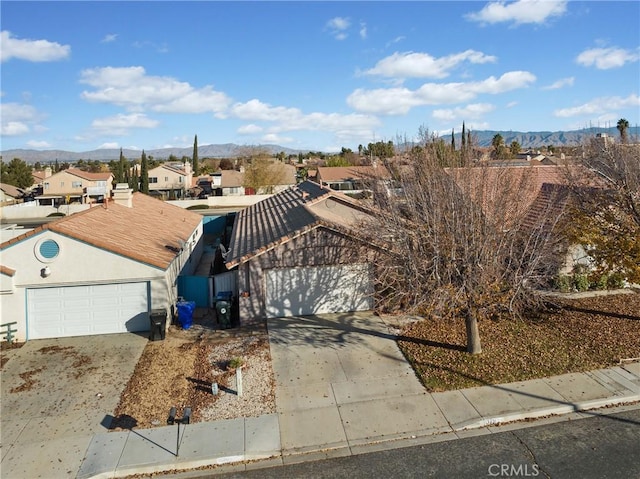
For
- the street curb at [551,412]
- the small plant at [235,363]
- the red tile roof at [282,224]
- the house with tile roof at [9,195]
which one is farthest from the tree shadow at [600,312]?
the house with tile roof at [9,195]

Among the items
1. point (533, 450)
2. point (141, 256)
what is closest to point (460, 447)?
point (533, 450)

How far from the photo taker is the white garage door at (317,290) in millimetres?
15523

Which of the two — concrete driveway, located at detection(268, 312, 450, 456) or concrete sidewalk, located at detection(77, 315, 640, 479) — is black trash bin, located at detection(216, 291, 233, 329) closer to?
concrete driveway, located at detection(268, 312, 450, 456)

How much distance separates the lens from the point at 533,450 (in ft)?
28.6

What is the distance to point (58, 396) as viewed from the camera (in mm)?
11008

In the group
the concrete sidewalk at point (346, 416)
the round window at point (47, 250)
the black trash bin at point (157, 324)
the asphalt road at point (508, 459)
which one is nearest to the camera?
the asphalt road at point (508, 459)

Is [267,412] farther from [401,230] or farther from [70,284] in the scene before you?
[70,284]

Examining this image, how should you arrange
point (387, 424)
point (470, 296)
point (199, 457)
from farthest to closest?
point (470, 296) < point (387, 424) < point (199, 457)

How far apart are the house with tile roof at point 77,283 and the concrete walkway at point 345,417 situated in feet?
17.0

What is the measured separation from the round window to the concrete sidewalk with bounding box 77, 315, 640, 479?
23.4ft

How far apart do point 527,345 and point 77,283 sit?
14050 millimetres

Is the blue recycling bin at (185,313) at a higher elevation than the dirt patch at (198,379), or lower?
higher

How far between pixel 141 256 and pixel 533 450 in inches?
484

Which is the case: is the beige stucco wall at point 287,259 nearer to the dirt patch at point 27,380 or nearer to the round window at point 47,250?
the round window at point 47,250
